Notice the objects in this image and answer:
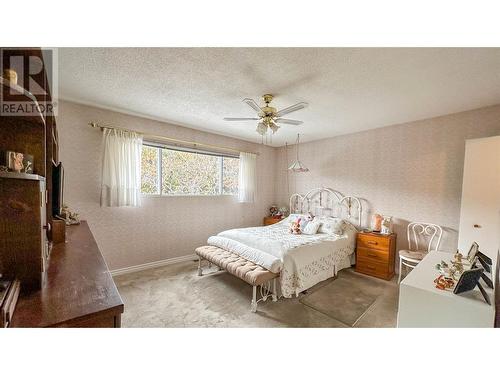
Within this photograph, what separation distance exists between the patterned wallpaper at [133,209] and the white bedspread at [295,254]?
0.85m

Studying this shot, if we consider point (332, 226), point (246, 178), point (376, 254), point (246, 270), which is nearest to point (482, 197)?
point (376, 254)

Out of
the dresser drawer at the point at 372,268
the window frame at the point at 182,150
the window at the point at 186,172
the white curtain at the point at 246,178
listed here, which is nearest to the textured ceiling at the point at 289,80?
the window frame at the point at 182,150

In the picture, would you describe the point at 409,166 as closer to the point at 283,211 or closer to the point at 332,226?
the point at 332,226

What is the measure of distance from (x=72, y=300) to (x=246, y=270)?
164 centimetres

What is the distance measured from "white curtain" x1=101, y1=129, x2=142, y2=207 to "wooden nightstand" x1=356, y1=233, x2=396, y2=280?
3.60 m

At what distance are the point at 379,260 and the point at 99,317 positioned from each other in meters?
3.47

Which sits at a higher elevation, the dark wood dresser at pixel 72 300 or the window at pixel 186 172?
the window at pixel 186 172

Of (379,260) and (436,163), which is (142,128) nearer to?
(379,260)

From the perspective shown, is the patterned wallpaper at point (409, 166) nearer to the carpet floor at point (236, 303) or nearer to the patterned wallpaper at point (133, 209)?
the carpet floor at point (236, 303)

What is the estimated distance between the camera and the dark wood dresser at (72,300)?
702mm

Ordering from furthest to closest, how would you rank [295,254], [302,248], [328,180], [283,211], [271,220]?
[283,211] < [271,220] < [328,180] < [302,248] < [295,254]

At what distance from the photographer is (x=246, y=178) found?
14.3 ft

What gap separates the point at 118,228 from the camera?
2971 mm
